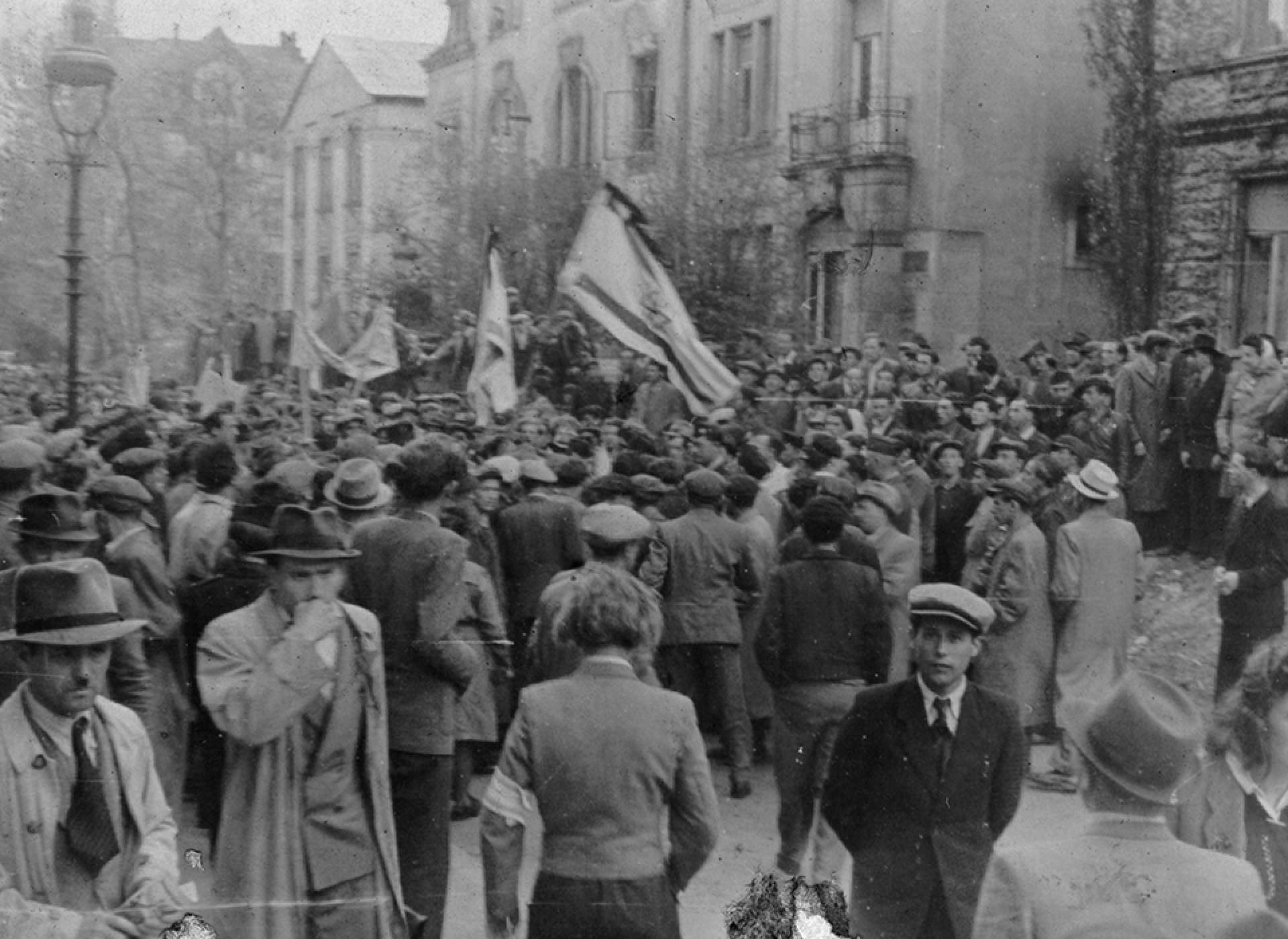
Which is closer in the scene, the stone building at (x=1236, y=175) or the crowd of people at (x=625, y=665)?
the crowd of people at (x=625, y=665)

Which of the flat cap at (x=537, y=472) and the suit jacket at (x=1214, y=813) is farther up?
the flat cap at (x=537, y=472)

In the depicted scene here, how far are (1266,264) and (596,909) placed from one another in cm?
1472

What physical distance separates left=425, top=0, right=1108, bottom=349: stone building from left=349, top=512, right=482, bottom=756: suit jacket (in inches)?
485

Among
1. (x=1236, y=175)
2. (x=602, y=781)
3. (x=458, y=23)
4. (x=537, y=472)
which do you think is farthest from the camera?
(x=458, y=23)

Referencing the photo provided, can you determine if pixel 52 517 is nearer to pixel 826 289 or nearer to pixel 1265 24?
pixel 826 289

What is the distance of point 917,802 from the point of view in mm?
4738

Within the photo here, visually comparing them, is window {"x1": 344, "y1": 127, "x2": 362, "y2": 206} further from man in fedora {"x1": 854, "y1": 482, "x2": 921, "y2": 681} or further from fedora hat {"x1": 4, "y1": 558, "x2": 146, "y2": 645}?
fedora hat {"x1": 4, "y1": 558, "x2": 146, "y2": 645}

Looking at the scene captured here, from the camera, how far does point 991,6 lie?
18188 millimetres

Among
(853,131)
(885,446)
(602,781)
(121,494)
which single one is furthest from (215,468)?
(853,131)

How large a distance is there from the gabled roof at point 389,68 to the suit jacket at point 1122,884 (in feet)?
49.5

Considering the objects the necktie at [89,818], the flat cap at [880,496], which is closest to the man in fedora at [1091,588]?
the flat cap at [880,496]

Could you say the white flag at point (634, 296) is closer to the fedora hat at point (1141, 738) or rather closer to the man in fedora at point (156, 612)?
the man in fedora at point (156, 612)

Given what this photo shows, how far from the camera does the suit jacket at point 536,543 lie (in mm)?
8383

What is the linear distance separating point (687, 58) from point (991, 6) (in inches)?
140
